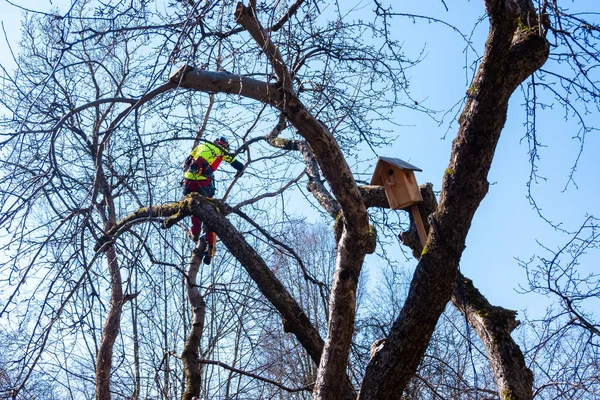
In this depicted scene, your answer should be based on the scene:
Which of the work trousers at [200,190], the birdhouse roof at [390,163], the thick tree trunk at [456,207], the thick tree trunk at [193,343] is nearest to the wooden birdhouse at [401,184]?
the birdhouse roof at [390,163]

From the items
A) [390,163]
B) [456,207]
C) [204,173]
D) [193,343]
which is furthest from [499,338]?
[204,173]

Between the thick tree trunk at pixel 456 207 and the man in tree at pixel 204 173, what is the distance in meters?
1.87

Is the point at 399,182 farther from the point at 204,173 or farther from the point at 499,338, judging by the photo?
the point at 204,173

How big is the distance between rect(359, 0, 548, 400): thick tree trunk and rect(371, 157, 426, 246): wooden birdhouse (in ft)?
2.93

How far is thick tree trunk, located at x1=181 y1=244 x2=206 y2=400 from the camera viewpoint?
5.25m

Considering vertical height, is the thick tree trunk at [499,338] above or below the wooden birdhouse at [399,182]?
below

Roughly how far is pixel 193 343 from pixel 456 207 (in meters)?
2.95

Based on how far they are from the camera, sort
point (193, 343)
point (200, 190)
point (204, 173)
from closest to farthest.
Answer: point (193, 343), point (204, 173), point (200, 190)

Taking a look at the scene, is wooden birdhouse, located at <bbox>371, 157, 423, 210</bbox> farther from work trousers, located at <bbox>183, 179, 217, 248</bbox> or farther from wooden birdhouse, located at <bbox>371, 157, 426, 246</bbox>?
work trousers, located at <bbox>183, 179, 217, 248</bbox>

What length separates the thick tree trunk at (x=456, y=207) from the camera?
3.46 metres

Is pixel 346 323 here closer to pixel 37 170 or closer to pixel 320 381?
pixel 320 381

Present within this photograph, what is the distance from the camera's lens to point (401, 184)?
4.54 meters

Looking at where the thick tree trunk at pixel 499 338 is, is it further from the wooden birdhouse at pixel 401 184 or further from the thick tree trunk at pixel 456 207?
the wooden birdhouse at pixel 401 184

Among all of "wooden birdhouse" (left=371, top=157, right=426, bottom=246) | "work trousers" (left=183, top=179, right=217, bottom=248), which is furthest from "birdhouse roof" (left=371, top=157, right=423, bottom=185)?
"work trousers" (left=183, top=179, right=217, bottom=248)
